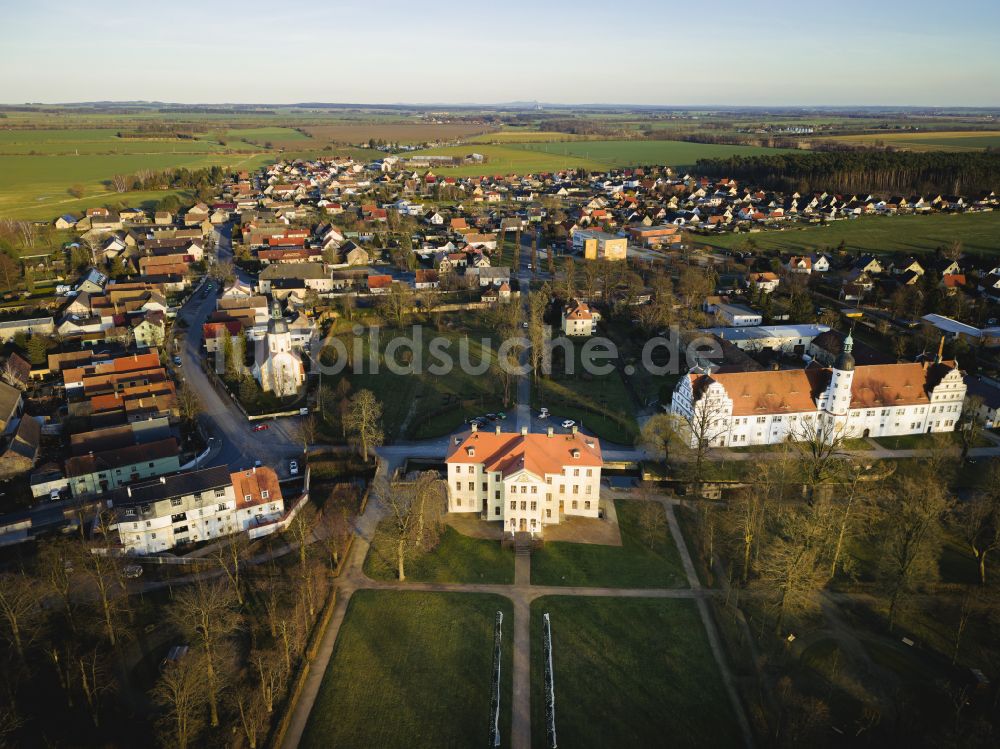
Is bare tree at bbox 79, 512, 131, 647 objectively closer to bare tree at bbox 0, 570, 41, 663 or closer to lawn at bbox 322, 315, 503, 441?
bare tree at bbox 0, 570, 41, 663

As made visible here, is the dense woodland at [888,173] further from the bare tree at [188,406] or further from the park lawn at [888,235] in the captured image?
the bare tree at [188,406]

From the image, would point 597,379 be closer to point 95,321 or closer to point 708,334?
point 708,334

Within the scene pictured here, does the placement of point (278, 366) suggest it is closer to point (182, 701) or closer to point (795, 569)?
point (182, 701)

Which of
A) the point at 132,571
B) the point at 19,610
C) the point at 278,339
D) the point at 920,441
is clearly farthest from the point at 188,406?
the point at 920,441

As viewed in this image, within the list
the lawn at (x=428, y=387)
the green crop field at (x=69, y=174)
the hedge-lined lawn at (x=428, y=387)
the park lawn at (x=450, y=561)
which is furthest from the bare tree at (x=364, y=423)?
the green crop field at (x=69, y=174)

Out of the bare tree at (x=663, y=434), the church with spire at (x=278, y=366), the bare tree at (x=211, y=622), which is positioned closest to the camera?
the bare tree at (x=211, y=622)

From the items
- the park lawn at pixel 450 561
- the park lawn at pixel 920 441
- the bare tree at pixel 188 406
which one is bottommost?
the park lawn at pixel 450 561

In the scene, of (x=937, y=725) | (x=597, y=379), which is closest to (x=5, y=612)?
(x=937, y=725)

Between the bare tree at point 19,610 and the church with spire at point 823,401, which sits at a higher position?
the church with spire at point 823,401
